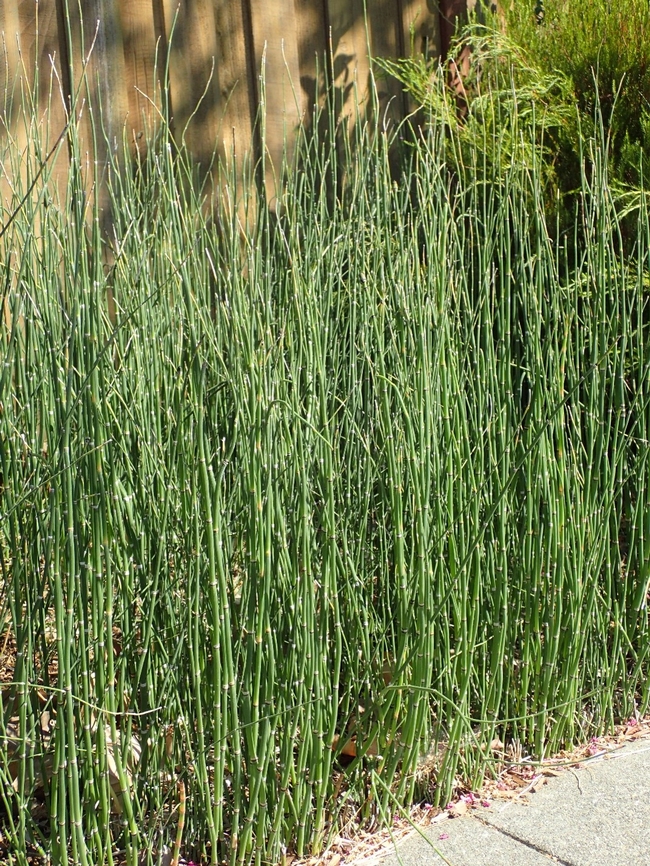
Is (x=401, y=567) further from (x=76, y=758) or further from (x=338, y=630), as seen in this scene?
(x=76, y=758)

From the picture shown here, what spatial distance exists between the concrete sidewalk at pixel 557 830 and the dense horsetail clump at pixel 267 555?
3.0 inches

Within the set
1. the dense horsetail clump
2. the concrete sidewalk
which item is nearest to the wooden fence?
the dense horsetail clump

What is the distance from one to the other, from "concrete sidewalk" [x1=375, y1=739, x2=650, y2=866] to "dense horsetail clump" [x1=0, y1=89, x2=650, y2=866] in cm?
8

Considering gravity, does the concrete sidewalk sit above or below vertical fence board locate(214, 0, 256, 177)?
below

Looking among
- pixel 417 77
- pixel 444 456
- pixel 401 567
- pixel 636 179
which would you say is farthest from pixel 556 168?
pixel 401 567

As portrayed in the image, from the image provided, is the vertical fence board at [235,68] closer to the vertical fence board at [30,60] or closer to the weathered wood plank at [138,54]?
the weathered wood plank at [138,54]

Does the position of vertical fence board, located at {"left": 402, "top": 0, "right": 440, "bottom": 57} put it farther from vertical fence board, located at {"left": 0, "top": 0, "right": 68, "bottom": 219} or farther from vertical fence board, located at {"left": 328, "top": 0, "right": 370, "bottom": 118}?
vertical fence board, located at {"left": 0, "top": 0, "right": 68, "bottom": 219}

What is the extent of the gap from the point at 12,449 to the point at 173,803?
53 cm

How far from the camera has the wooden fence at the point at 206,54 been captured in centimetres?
231

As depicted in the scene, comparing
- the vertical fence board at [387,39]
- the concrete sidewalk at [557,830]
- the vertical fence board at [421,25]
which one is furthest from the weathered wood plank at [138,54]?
the concrete sidewalk at [557,830]

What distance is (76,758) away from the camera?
1.14 m

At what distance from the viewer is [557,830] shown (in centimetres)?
138

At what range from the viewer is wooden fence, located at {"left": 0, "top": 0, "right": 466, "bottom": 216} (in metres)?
2.31

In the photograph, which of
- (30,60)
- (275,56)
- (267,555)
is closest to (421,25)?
(275,56)
